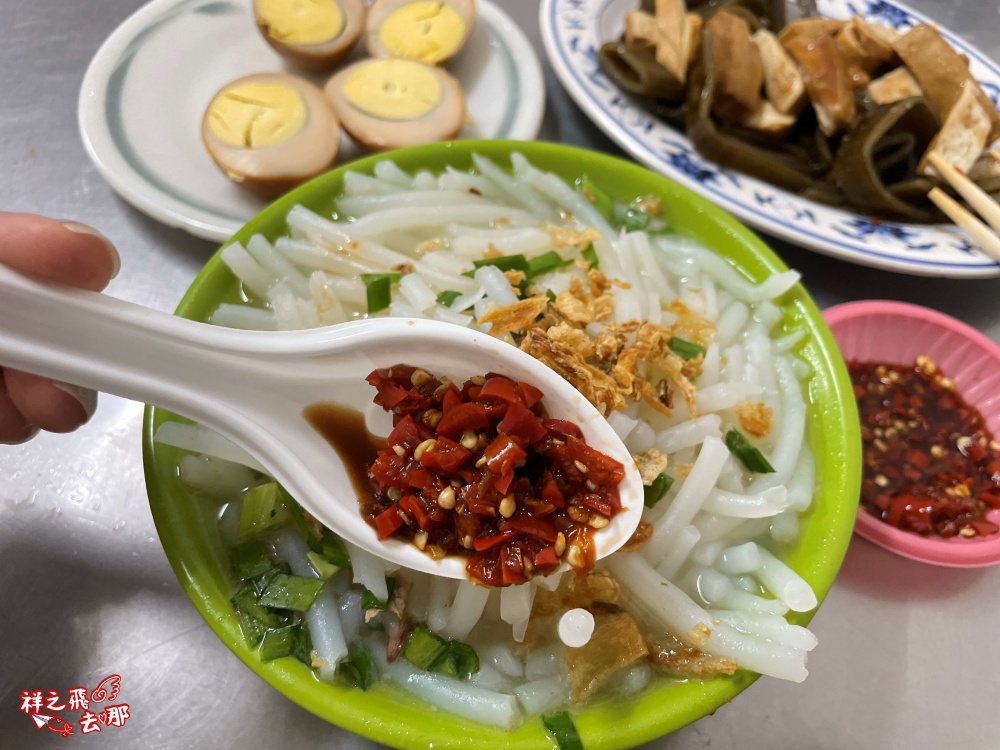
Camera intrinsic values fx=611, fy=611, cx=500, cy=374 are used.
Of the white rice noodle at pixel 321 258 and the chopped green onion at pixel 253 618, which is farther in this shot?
the white rice noodle at pixel 321 258

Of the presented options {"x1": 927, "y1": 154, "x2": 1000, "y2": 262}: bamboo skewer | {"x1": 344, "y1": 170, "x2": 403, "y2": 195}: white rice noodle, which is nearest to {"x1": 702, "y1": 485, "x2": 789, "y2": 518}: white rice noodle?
{"x1": 344, "y1": 170, "x2": 403, "y2": 195}: white rice noodle

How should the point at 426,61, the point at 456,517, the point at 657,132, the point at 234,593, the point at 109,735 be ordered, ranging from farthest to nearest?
the point at 426,61, the point at 657,132, the point at 109,735, the point at 234,593, the point at 456,517

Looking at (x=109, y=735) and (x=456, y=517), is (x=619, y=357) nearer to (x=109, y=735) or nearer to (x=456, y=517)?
(x=456, y=517)

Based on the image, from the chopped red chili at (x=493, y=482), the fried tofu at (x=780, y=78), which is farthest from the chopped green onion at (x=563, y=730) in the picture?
the fried tofu at (x=780, y=78)

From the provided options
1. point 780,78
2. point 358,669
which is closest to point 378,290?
point 358,669

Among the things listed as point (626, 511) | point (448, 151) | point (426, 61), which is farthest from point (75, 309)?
point (426, 61)

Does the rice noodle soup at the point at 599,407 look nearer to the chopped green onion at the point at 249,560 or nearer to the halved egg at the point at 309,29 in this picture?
the chopped green onion at the point at 249,560
